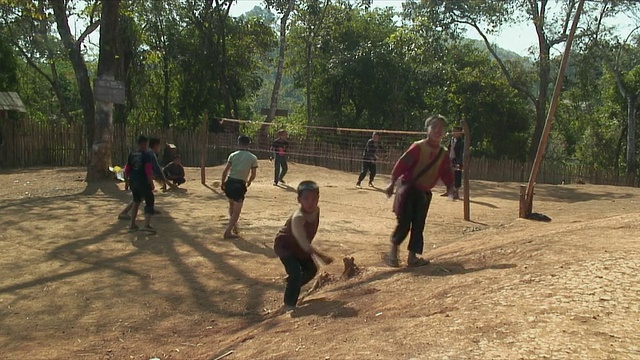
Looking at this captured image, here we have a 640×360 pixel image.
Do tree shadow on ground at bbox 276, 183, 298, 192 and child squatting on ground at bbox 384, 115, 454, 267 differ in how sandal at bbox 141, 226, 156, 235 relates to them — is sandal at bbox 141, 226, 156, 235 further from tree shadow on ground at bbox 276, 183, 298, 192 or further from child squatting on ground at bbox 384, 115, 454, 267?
tree shadow on ground at bbox 276, 183, 298, 192

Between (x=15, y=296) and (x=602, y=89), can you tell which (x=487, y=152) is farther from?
(x=15, y=296)

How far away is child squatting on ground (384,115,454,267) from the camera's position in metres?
6.49

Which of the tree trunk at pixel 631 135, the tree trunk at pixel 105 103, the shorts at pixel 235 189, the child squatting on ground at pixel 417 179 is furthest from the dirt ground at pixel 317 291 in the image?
the tree trunk at pixel 631 135

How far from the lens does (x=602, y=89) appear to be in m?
32.1

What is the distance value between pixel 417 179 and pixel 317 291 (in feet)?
5.01

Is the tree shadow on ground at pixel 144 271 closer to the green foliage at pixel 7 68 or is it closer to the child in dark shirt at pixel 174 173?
the child in dark shirt at pixel 174 173

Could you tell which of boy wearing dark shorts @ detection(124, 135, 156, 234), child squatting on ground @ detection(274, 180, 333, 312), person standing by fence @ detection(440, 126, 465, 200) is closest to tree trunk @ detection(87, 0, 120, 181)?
boy wearing dark shorts @ detection(124, 135, 156, 234)

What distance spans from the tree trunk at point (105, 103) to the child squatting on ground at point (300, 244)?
1018 cm

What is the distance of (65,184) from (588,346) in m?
14.4

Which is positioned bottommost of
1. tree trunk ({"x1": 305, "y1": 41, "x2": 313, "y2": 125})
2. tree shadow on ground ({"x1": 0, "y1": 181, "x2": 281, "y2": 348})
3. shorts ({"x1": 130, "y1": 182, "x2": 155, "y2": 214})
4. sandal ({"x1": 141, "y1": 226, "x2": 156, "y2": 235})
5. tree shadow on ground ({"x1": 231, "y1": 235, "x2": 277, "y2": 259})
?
tree shadow on ground ({"x1": 0, "y1": 181, "x2": 281, "y2": 348})

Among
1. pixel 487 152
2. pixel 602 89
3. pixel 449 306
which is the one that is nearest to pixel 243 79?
pixel 487 152

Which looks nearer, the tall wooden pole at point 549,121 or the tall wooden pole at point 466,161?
the tall wooden pole at point 549,121

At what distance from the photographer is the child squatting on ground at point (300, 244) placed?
5.54m

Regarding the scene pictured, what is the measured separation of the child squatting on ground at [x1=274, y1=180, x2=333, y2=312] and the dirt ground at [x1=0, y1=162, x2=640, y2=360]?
0.23 meters
